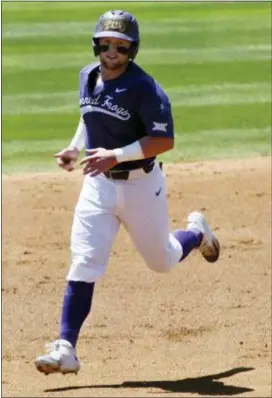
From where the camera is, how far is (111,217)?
6.70 meters

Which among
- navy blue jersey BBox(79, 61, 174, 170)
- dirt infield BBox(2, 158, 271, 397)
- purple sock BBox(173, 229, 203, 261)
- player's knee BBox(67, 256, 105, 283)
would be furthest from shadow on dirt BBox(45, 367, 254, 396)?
navy blue jersey BBox(79, 61, 174, 170)

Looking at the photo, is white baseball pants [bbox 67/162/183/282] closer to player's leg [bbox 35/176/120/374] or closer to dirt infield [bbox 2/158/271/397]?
player's leg [bbox 35/176/120/374]

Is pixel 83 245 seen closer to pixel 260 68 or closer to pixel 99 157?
pixel 99 157

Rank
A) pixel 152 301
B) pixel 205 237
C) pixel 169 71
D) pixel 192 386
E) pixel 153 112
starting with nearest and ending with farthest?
pixel 153 112, pixel 192 386, pixel 205 237, pixel 152 301, pixel 169 71

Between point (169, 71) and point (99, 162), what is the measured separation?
8.54m

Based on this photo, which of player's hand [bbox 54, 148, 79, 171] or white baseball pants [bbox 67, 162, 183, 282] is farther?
player's hand [bbox 54, 148, 79, 171]

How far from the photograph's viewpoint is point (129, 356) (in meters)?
7.23

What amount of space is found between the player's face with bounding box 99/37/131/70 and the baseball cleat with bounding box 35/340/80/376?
5.06 feet

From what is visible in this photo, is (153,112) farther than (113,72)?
No

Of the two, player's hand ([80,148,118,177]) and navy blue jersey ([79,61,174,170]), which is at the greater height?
navy blue jersey ([79,61,174,170])

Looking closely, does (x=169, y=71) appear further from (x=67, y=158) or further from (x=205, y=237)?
(x=67, y=158)

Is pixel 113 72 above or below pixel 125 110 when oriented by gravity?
above

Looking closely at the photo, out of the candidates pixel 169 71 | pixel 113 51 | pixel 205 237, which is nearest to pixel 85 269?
pixel 113 51

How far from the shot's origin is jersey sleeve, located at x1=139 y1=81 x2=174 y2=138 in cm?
648
